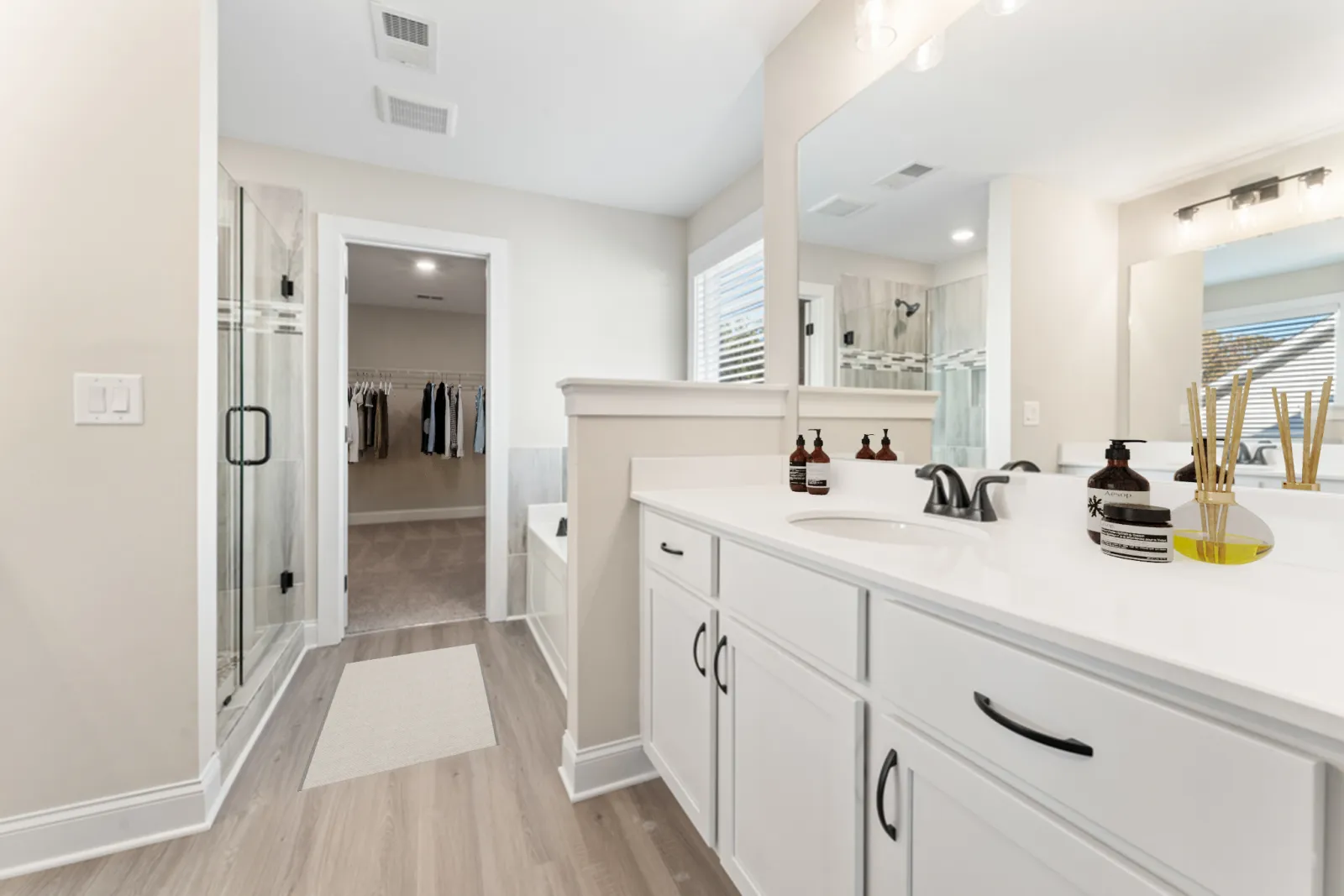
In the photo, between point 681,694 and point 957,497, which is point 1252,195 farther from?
point 681,694

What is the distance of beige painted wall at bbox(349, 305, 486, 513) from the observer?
620 cm

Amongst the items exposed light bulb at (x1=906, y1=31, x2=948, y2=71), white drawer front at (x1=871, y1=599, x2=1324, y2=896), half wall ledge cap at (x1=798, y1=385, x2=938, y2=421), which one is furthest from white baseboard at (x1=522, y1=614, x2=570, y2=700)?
exposed light bulb at (x1=906, y1=31, x2=948, y2=71)

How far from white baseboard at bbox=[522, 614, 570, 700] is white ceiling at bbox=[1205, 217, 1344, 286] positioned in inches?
83.6

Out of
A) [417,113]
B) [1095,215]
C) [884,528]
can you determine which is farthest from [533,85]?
[884,528]

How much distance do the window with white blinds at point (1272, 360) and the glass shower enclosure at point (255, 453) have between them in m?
2.48

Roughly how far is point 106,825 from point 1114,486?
8.00 ft

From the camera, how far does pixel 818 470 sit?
1.67m

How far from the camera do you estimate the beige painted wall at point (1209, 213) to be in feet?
2.70

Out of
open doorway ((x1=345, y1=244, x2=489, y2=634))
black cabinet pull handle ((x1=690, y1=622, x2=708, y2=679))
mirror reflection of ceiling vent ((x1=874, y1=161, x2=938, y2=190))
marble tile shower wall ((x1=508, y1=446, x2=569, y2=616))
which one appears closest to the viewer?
black cabinet pull handle ((x1=690, y1=622, x2=708, y2=679))

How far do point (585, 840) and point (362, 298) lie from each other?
6.06m

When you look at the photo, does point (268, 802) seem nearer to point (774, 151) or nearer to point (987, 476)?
point (987, 476)

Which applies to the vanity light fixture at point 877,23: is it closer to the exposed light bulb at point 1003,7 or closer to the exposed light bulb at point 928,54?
the exposed light bulb at point 928,54

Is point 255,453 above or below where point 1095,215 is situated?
below

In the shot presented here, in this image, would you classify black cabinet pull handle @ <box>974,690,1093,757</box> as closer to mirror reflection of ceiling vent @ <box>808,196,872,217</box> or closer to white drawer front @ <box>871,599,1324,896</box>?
white drawer front @ <box>871,599,1324,896</box>
